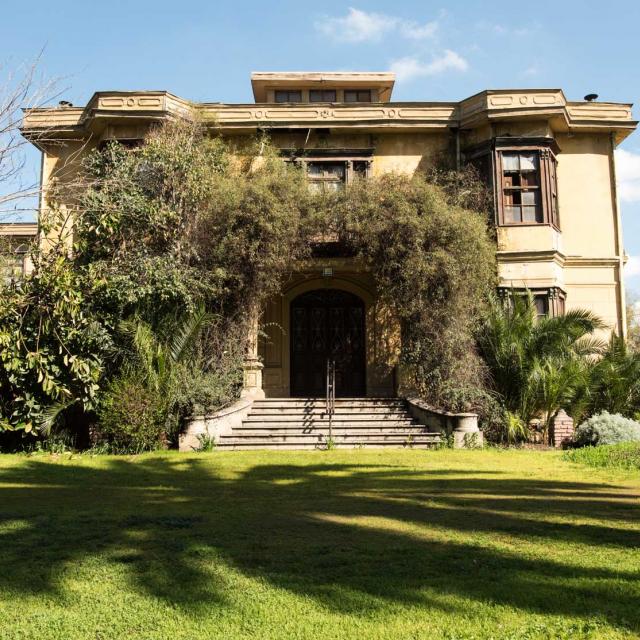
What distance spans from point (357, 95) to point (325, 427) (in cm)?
1341

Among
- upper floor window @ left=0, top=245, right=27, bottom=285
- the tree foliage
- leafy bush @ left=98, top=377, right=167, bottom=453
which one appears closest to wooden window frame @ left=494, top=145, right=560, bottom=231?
the tree foliage

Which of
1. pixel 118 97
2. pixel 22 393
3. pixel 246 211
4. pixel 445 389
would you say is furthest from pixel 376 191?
pixel 22 393

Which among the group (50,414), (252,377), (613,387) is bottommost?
(50,414)

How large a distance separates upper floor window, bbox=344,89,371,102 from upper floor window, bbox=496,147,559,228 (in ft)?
21.9

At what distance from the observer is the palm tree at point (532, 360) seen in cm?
1498

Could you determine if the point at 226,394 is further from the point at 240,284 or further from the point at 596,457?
the point at 596,457

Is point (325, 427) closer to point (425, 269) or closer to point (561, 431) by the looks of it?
point (425, 269)

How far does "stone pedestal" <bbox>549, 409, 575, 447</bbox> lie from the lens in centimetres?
1512

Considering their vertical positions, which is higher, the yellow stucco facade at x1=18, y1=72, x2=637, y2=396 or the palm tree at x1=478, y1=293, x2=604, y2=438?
the yellow stucco facade at x1=18, y1=72, x2=637, y2=396

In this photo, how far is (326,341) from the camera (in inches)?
781

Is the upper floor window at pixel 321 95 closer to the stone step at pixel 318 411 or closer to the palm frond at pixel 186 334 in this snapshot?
the palm frond at pixel 186 334

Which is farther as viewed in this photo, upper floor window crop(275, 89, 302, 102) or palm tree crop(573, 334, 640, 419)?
upper floor window crop(275, 89, 302, 102)

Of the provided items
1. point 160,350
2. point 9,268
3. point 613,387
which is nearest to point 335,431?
point 160,350

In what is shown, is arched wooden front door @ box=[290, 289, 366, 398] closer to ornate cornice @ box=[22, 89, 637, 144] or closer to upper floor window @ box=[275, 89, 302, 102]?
ornate cornice @ box=[22, 89, 637, 144]
